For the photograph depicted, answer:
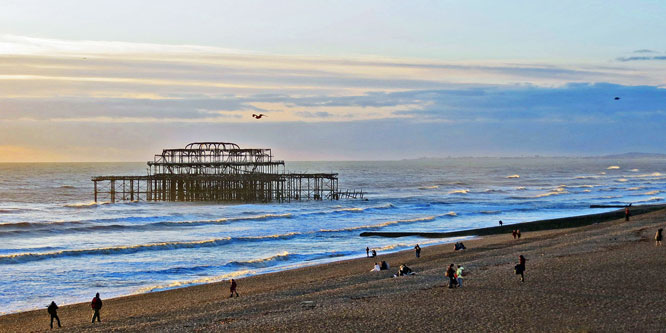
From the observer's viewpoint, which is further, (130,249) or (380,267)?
(130,249)

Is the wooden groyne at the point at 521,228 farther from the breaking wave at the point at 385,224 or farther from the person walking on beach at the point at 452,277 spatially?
→ the person walking on beach at the point at 452,277

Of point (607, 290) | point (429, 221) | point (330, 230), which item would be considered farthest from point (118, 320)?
point (429, 221)

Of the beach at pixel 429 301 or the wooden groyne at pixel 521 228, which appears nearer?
the beach at pixel 429 301

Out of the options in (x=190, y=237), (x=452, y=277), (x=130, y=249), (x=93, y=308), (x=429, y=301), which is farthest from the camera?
(x=190, y=237)

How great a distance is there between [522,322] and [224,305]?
8777mm

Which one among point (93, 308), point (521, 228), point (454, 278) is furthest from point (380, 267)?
point (521, 228)

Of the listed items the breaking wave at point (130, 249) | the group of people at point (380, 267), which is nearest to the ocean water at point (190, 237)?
the breaking wave at point (130, 249)

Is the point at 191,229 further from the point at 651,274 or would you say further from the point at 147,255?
the point at 651,274

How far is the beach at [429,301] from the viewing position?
16203 mm

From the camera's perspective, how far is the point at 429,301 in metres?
18.5

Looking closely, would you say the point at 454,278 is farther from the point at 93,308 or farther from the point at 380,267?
the point at 93,308

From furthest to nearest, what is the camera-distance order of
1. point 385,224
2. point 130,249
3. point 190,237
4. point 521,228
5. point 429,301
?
point 385,224
point 521,228
point 190,237
point 130,249
point 429,301

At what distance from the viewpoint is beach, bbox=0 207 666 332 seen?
638 inches

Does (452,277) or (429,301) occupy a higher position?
(452,277)
